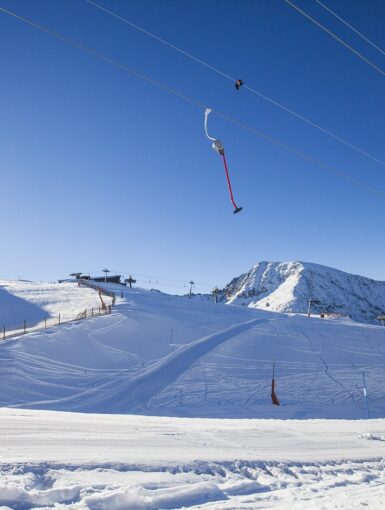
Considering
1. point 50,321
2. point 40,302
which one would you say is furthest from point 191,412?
point 40,302

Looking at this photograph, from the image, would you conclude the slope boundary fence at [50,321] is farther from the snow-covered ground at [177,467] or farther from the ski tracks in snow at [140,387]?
the snow-covered ground at [177,467]

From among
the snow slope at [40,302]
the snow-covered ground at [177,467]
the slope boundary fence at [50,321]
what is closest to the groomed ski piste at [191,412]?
the snow-covered ground at [177,467]

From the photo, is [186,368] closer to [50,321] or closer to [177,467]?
[50,321]

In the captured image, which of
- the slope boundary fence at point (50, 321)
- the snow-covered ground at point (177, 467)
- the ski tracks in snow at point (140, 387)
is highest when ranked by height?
the slope boundary fence at point (50, 321)

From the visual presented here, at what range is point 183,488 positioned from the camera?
4.69 metres

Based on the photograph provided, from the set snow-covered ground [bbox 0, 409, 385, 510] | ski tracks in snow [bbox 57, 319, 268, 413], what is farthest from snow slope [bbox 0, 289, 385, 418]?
snow-covered ground [bbox 0, 409, 385, 510]

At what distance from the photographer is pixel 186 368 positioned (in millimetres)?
24484

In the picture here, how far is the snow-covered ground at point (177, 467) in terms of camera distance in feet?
14.4

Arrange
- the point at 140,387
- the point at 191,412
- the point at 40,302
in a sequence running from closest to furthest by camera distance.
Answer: the point at 191,412, the point at 140,387, the point at 40,302

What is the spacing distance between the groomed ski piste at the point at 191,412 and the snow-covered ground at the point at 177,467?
0.9 inches

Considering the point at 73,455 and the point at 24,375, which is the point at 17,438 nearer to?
the point at 73,455

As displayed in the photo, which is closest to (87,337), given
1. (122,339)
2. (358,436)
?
(122,339)

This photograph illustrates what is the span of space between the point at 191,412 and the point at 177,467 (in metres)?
14.3

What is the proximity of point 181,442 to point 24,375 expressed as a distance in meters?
16.5
